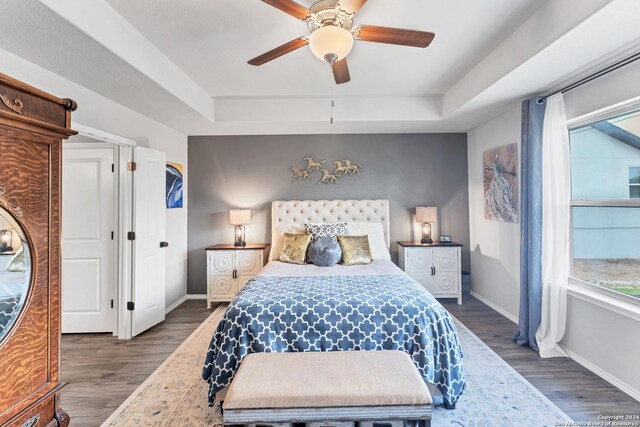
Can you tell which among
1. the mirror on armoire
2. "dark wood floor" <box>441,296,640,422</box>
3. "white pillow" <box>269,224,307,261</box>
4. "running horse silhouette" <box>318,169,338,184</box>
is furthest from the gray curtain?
the mirror on armoire

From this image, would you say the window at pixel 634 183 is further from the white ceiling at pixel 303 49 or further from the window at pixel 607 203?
the white ceiling at pixel 303 49

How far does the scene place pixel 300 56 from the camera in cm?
277

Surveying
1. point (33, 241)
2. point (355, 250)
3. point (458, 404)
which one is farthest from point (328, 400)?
point (355, 250)

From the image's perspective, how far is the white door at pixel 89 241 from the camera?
3184 mm

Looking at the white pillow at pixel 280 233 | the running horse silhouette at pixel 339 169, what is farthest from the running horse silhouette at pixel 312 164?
the white pillow at pixel 280 233

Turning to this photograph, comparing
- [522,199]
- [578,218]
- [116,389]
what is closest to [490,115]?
[522,199]

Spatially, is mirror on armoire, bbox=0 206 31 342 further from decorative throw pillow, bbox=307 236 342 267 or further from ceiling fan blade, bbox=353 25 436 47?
decorative throw pillow, bbox=307 236 342 267

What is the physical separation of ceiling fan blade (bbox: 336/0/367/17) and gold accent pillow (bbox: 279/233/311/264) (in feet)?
8.16

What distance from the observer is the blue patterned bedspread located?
200 cm

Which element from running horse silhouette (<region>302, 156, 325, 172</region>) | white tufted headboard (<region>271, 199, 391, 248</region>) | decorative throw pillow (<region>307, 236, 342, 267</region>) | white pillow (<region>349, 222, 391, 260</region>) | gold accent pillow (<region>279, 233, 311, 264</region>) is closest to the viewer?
decorative throw pillow (<region>307, 236, 342, 267</region>)

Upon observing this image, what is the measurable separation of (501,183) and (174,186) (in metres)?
4.40

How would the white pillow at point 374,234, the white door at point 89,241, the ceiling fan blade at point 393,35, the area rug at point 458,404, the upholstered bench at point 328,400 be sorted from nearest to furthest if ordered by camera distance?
the upholstered bench at point 328,400
the ceiling fan blade at point 393,35
the area rug at point 458,404
the white door at point 89,241
the white pillow at point 374,234

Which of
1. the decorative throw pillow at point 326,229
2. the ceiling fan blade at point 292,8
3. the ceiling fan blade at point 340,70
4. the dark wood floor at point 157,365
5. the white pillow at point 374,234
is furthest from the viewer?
the white pillow at point 374,234

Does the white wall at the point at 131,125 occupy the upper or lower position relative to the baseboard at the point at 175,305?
upper
